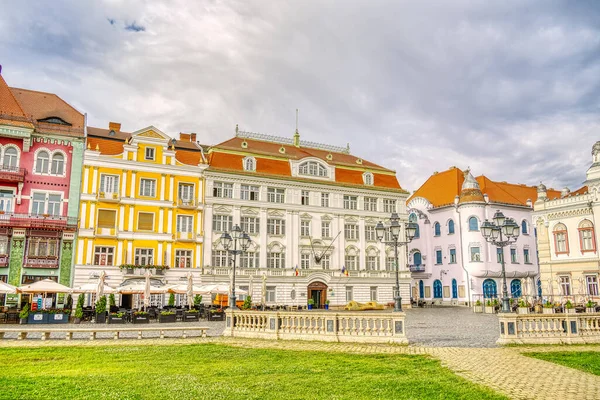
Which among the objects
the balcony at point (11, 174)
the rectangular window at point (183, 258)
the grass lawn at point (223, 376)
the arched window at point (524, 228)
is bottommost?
the grass lawn at point (223, 376)

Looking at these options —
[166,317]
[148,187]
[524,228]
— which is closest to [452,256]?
[524,228]

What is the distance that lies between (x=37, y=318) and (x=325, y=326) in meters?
17.0

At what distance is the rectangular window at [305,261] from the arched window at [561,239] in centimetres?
2092

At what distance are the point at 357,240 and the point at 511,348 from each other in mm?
30933

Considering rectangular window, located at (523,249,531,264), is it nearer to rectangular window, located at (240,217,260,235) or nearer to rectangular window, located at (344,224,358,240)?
rectangular window, located at (344,224,358,240)

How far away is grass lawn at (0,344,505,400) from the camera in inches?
331

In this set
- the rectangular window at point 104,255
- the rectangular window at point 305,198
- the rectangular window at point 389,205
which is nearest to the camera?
the rectangular window at point 104,255

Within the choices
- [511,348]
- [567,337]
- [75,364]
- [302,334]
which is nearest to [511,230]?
[567,337]

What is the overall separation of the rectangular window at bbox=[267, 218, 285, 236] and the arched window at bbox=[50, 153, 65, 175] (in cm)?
1671

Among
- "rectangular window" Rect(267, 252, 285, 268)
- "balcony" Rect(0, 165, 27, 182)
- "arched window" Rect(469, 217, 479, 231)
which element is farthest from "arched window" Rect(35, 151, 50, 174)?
"arched window" Rect(469, 217, 479, 231)

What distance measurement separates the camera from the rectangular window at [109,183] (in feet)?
121

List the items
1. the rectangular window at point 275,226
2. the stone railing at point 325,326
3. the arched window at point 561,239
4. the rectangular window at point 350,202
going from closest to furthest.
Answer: the stone railing at point 325,326 → the arched window at point 561,239 → the rectangular window at point 275,226 → the rectangular window at point 350,202

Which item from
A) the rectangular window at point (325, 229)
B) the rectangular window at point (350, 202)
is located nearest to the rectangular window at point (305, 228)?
the rectangular window at point (325, 229)

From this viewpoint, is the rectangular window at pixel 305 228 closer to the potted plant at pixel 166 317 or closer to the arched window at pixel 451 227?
the arched window at pixel 451 227
